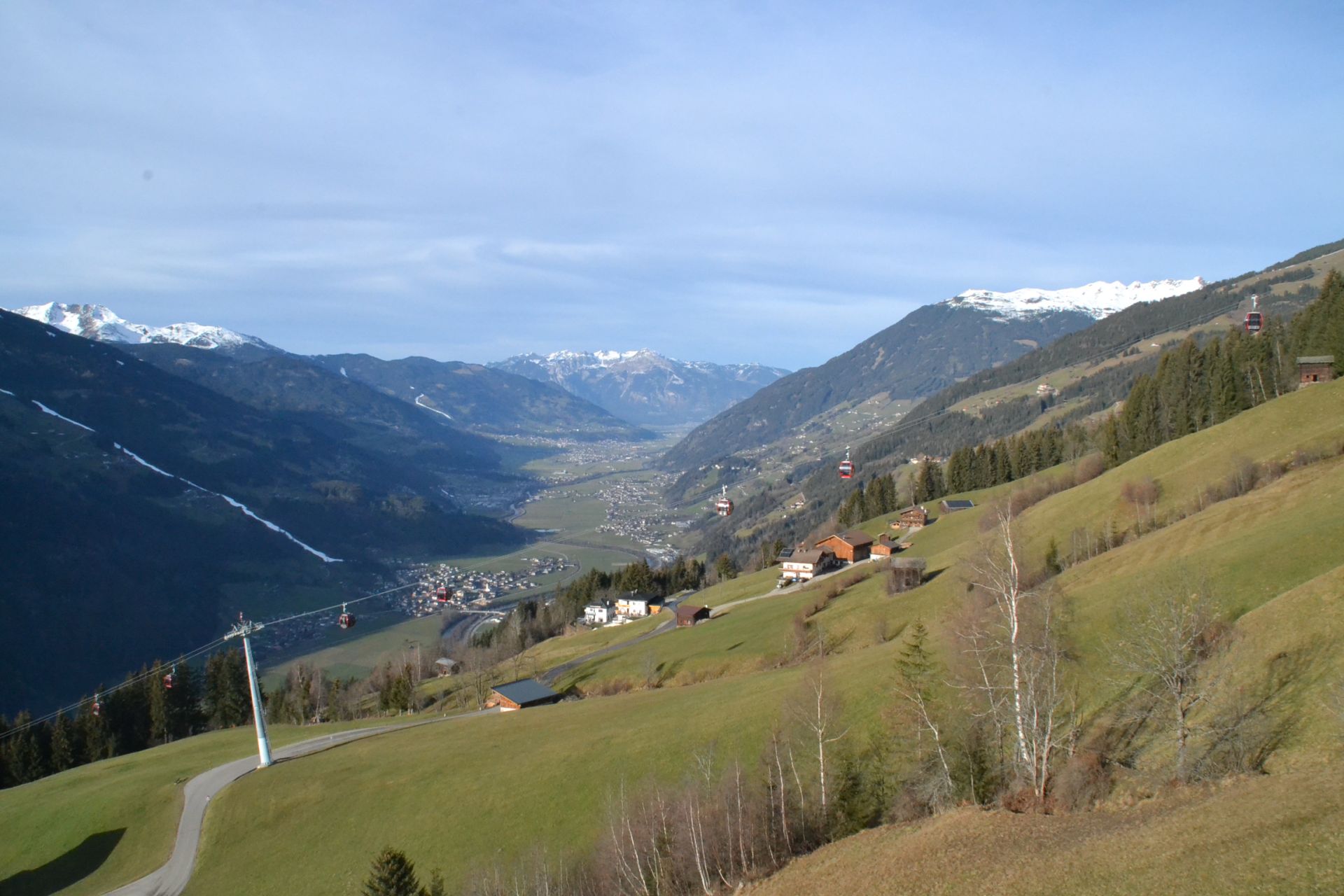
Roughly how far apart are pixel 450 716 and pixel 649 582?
61.7 metres

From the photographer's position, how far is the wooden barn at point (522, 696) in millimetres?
66062

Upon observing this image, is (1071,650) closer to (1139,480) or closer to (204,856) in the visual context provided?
(1139,480)

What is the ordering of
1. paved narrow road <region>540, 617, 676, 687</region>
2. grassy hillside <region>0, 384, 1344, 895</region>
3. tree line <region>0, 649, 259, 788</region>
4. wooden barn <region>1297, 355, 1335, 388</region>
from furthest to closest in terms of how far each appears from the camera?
paved narrow road <region>540, 617, 676, 687</region> → tree line <region>0, 649, 259, 788</region> → wooden barn <region>1297, 355, 1335, 388</region> → grassy hillside <region>0, 384, 1344, 895</region>

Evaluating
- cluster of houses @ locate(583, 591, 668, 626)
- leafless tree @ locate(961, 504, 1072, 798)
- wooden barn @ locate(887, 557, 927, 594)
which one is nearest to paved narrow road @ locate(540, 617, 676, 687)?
cluster of houses @ locate(583, 591, 668, 626)

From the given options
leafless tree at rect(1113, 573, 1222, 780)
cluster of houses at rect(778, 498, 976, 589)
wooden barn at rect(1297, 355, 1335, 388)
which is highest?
wooden barn at rect(1297, 355, 1335, 388)

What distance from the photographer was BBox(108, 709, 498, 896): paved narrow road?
42125 mm

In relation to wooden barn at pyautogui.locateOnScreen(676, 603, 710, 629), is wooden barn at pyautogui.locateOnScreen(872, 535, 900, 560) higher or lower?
higher

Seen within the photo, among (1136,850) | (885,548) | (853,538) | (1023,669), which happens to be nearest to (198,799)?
(1023,669)

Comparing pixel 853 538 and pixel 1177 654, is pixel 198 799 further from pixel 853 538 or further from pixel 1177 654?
pixel 853 538

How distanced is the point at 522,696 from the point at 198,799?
2502 cm

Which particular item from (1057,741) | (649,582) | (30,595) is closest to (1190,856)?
(1057,741)

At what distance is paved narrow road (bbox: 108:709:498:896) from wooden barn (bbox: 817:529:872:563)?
50.6 meters

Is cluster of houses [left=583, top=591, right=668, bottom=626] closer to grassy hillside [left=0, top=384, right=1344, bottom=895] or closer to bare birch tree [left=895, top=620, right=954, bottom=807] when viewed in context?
grassy hillside [left=0, top=384, right=1344, bottom=895]

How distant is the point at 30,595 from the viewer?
17675 cm
